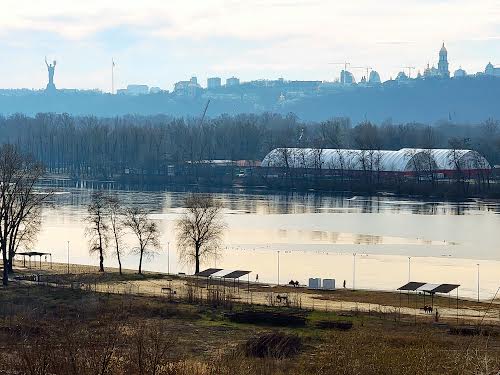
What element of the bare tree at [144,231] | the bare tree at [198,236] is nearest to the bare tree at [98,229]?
the bare tree at [144,231]

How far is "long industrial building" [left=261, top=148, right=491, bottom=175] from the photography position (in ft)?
207

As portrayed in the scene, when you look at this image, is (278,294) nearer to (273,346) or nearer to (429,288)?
(429,288)

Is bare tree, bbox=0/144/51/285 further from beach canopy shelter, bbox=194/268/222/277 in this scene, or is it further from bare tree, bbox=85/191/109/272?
beach canopy shelter, bbox=194/268/222/277

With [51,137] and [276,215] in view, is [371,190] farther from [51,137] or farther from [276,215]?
[51,137]

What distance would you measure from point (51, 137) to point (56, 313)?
206ft

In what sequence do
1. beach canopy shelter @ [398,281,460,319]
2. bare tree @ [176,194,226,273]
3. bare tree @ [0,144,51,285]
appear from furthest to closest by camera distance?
bare tree @ [176,194,226,273] < bare tree @ [0,144,51,285] < beach canopy shelter @ [398,281,460,319]

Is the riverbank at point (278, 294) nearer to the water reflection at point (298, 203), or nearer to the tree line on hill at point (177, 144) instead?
the water reflection at point (298, 203)

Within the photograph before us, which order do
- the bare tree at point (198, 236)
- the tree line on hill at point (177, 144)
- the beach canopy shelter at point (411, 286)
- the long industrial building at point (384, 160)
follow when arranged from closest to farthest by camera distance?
the beach canopy shelter at point (411, 286), the bare tree at point (198, 236), the long industrial building at point (384, 160), the tree line on hill at point (177, 144)

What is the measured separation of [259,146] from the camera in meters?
80.9

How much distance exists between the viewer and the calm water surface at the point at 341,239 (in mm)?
28344

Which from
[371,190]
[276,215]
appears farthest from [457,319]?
[371,190]

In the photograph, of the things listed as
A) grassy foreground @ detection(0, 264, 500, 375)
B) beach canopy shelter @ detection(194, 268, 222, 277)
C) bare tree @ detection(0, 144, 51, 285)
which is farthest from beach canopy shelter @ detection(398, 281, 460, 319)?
bare tree @ detection(0, 144, 51, 285)

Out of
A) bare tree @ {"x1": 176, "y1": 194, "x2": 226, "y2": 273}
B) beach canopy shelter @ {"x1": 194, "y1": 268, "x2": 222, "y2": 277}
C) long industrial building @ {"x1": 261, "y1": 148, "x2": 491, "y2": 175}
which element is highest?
long industrial building @ {"x1": 261, "y1": 148, "x2": 491, "y2": 175}

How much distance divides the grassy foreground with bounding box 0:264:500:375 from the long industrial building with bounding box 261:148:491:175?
4041cm
